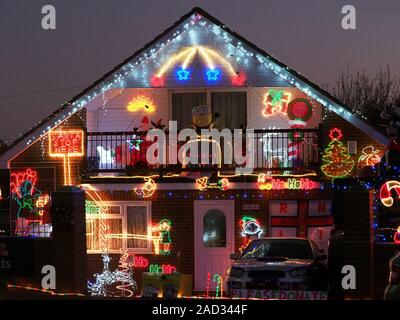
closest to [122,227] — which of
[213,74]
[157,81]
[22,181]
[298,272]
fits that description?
[22,181]

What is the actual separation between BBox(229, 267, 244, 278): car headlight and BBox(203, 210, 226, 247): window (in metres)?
4.57

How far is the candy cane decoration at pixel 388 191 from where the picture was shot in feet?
50.5

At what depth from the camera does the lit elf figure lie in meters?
19.4

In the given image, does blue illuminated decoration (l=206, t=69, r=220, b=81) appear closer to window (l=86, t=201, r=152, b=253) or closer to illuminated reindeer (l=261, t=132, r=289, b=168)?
illuminated reindeer (l=261, t=132, r=289, b=168)

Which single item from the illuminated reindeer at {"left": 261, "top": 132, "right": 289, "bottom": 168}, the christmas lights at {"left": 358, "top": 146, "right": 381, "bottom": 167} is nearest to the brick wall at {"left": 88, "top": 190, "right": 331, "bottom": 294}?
the illuminated reindeer at {"left": 261, "top": 132, "right": 289, "bottom": 168}

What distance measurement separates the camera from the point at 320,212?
63.2 ft

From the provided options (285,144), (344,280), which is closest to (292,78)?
(285,144)

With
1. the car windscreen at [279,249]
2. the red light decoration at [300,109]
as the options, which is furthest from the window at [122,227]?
the red light decoration at [300,109]

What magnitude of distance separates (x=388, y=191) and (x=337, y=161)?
11.2 ft

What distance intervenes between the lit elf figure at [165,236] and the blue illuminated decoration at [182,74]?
374cm

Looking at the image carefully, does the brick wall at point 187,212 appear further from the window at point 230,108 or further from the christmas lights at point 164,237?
the window at point 230,108

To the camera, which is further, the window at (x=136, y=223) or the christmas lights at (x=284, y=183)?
the window at (x=136, y=223)

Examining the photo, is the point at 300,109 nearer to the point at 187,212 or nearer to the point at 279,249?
the point at 187,212
